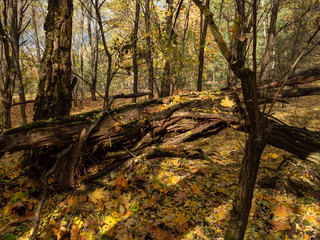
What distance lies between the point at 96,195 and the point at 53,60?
8.40ft

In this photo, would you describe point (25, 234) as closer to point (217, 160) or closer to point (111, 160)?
point (111, 160)

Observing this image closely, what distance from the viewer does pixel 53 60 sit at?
11.1 ft

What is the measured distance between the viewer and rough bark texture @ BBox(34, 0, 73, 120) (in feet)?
11.1

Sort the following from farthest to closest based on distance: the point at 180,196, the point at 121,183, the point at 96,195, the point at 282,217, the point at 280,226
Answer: the point at 121,183 → the point at 96,195 → the point at 180,196 → the point at 282,217 → the point at 280,226

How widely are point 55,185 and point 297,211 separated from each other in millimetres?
3508

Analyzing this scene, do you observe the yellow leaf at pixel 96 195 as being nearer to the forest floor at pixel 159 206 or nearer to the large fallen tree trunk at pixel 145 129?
the forest floor at pixel 159 206

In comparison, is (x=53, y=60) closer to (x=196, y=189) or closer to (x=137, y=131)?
(x=137, y=131)

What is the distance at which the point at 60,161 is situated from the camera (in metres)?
2.91

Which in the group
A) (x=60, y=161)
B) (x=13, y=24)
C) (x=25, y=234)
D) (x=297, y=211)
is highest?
(x=13, y=24)

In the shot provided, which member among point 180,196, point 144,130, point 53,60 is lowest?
point 180,196

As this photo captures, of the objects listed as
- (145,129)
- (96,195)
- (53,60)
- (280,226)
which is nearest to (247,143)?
(280,226)

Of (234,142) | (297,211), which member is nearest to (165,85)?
(234,142)

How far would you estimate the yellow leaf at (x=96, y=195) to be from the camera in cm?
269

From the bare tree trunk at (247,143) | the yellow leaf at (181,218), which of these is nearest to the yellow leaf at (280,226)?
the bare tree trunk at (247,143)
